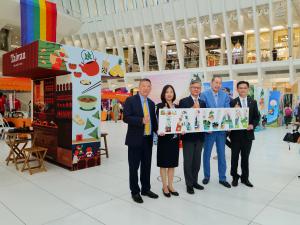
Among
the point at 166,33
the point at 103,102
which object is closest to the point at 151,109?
the point at 103,102

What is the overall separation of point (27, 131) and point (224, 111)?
3.69 metres

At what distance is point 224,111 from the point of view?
12.1 feet

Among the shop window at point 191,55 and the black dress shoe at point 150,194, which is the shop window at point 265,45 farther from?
the black dress shoe at point 150,194

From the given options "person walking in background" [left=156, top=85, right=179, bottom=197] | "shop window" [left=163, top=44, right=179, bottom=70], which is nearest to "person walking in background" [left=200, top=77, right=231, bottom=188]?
"person walking in background" [left=156, top=85, right=179, bottom=197]

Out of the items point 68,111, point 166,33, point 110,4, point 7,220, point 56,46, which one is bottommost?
point 7,220

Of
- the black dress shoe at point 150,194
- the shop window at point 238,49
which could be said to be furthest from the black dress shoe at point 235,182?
the shop window at point 238,49

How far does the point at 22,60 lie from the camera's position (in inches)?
180

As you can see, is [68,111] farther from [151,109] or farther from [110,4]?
[110,4]

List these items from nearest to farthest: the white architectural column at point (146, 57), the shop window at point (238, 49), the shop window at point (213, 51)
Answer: the shop window at point (238, 49)
the shop window at point (213, 51)
the white architectural column at point (146, 57)

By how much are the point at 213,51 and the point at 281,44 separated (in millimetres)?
4743

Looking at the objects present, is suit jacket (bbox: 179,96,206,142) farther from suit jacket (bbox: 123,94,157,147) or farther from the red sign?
the red sign

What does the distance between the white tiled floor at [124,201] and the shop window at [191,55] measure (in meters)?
16.3

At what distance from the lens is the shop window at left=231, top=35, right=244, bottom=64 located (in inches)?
729

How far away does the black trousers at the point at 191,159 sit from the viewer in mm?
3395
